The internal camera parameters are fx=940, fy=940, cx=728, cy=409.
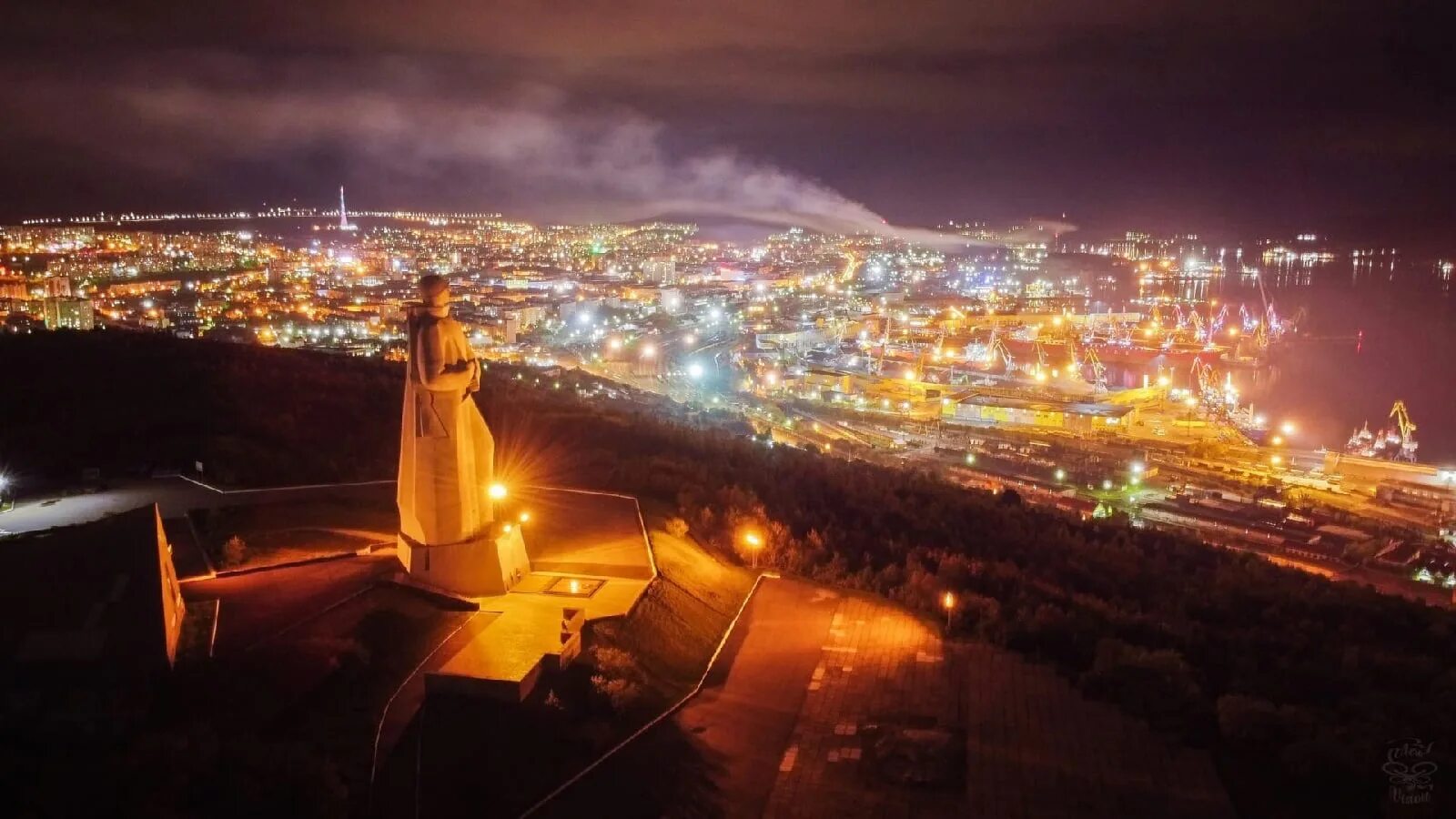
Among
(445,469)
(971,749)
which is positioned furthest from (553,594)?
(971,749)

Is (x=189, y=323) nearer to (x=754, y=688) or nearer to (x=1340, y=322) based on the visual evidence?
(x=754, y=688)

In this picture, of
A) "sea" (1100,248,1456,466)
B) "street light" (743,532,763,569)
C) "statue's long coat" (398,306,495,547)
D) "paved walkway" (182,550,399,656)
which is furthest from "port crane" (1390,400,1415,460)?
"paved walkway" (182,550,399,656)

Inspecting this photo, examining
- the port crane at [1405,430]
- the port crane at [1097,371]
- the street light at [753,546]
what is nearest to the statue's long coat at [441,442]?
the street light at [753,546]

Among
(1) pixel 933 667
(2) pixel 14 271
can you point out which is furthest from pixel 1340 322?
(2) pixel 14 271

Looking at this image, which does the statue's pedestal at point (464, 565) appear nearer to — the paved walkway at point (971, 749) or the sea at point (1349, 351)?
the paved walkway at point (971, 749)

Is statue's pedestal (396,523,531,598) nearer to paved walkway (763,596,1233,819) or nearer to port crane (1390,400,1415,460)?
paved walkway (763,596,1233,819)

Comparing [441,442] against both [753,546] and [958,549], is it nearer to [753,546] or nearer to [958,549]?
[753,546]
